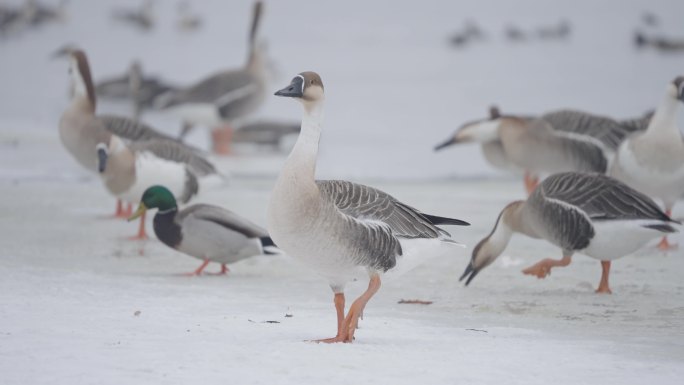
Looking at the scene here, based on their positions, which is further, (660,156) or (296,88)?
(660,156)

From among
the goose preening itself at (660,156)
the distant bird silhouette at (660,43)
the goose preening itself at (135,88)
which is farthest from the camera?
the distant bird silhouette at (660,43)

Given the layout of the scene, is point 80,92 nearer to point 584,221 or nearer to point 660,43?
point 584,221

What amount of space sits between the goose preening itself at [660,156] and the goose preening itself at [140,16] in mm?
15680

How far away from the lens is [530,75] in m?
20.6

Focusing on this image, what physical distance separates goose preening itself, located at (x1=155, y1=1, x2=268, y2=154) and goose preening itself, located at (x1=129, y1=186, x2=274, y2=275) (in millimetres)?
7229

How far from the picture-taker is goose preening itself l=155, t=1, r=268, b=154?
14016 mm

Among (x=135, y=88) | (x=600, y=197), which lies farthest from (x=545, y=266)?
(x=135, y=88)

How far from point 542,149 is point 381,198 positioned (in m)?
5.43

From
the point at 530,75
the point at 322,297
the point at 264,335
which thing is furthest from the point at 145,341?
the point at 530,75

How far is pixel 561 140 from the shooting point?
10047 millimetres

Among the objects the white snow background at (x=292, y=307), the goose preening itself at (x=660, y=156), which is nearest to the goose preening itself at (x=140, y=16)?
the white snow background at (x=292, y=307)

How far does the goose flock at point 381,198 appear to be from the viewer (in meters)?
4.63

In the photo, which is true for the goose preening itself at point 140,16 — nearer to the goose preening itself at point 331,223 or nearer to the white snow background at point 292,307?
the white snow background at point 292,307

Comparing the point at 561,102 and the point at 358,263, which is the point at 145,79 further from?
the point at 358,263
